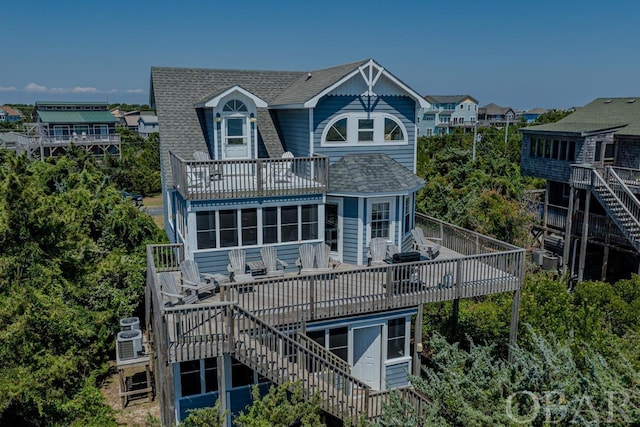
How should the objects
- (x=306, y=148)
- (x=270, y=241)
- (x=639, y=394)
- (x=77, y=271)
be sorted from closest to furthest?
1. (x=639, y=394)
2. (x=77, y=271)
3. (x=270, y=241)
4. (x=306, y=148)

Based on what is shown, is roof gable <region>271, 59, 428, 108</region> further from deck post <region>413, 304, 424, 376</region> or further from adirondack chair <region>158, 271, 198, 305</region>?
deck post <region>413, 304, 424, 376</region>

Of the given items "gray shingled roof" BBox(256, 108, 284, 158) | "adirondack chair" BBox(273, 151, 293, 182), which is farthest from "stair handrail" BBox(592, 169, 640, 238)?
"adirondack chair" BBox(273, 151, 293, 182)

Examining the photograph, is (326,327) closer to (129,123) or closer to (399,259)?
(399,259)

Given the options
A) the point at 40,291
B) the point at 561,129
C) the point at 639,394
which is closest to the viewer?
the point at 639,394

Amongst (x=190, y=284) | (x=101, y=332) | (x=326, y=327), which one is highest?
(x=190, y=284)

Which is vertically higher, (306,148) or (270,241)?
(306,148)

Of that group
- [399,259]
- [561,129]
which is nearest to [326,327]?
[399,259]
